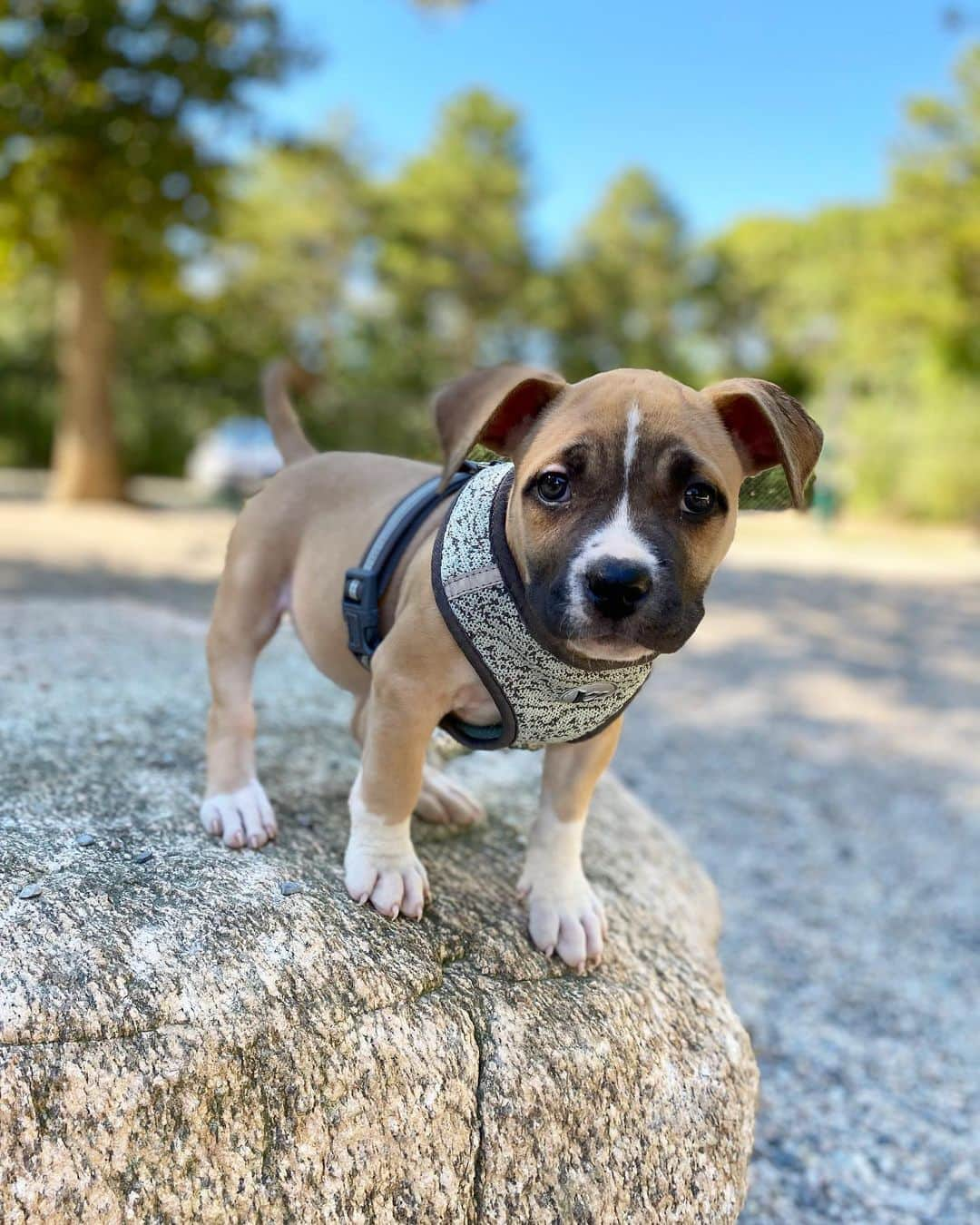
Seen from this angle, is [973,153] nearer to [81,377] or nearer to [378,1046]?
[81,377]

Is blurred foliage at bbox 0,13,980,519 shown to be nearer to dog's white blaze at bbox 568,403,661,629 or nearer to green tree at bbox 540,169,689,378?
green tree at bbox 540,169,689,378

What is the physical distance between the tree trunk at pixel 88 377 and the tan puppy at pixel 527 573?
13.8 metres

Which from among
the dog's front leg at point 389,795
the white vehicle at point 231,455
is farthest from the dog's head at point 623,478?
the white vehicle at point 231,455

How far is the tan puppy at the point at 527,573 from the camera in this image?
1981 mm

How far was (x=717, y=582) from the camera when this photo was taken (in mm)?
13375

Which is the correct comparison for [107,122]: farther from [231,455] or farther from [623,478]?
[623,478]

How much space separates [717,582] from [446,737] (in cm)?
1055

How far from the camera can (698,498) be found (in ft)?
6.72

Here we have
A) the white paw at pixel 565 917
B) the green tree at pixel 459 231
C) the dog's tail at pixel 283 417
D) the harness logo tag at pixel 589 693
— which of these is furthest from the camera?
the green tree at pixel 459 231

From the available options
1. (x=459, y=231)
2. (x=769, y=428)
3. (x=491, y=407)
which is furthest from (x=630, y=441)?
(x=459, y=231)

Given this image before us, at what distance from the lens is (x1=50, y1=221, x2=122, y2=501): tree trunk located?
1512cm

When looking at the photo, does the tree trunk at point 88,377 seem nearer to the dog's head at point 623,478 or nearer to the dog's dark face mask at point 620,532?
the dog's head at point 623,478

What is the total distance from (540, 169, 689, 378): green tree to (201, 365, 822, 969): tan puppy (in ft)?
96.4

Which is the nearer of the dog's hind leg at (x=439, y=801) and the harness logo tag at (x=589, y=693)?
the harness logo tag at (x=589, y=693)
